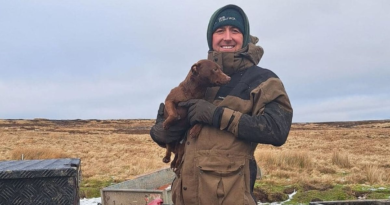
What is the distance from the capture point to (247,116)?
2650 mm

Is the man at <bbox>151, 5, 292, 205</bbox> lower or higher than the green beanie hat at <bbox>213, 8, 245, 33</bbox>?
lower

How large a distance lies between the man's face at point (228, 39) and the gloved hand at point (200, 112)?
1.72ft

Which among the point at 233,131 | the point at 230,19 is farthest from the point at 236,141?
the point at 230,19

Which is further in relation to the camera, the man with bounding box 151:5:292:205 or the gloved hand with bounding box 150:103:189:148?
the gloved hand with bounding box 150:103:189:148

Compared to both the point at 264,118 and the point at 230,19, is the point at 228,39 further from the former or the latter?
the point at 264,118

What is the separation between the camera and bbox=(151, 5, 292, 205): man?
2641 mm

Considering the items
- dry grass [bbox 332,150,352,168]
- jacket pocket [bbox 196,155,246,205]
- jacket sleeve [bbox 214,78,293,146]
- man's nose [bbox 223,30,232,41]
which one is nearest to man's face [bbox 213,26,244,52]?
man's nose [bbox 223,30,232,41]

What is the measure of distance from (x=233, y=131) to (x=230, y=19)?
3.24ft

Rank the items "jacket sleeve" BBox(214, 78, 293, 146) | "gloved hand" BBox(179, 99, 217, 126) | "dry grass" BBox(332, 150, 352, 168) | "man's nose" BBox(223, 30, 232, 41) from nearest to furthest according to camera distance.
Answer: "jacket sleeve" BBox(214, 78, 293, 146) → "gloved hand" BBox(179, 99, 217, 126) → "man's nose" BBox(223, 30, 232, 41) → "dry grass" BBox(332, 150, 352, 168)

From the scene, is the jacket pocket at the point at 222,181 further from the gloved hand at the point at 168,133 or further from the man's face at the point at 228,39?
the man's face at the point at 228,39

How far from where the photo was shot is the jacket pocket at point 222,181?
2.64 metres

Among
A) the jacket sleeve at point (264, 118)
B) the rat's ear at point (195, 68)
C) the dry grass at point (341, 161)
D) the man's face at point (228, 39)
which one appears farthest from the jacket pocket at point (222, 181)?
the dry grass at point (341, 161)

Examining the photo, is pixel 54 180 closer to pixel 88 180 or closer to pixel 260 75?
pixel 260 75

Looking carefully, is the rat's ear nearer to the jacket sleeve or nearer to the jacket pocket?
the jacket sleeve
